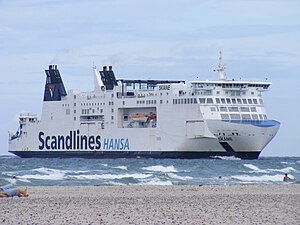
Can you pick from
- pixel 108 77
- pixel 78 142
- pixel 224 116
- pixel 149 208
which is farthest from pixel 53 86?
pixel 149 208

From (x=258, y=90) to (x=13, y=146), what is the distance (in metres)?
24.7

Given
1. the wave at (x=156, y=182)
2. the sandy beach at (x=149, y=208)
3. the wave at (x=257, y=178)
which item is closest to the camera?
the sandy beach at (x=149, y=208)

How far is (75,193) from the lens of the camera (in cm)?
2569

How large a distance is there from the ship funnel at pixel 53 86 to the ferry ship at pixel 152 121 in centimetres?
11

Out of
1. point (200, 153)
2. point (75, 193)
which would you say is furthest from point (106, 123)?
point (75, 193)

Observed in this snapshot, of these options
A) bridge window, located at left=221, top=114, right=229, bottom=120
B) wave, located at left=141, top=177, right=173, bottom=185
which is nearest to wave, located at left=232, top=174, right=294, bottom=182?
wave, located at left=141, top=177, right=173, bottom=185

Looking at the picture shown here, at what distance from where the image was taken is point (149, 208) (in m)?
19.2

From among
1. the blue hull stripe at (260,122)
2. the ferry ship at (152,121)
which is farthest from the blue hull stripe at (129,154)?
the blue hull stripe at (260,122)

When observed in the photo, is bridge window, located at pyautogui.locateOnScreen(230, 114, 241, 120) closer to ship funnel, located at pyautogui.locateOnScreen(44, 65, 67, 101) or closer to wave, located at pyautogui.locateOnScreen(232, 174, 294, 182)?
ship funnel, located at pyautogui.locateOnScreen(44, 65, 67, 101)

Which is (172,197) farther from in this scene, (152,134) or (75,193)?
(152,134)

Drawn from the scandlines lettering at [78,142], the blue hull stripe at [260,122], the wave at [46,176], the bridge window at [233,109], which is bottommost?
the wave at [46,176]

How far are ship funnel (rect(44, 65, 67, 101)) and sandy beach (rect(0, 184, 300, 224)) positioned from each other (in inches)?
1954

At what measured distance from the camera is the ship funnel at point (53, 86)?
2955 inches

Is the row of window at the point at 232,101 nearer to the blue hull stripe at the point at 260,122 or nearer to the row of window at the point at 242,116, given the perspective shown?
the row of window at the point at 242,116
